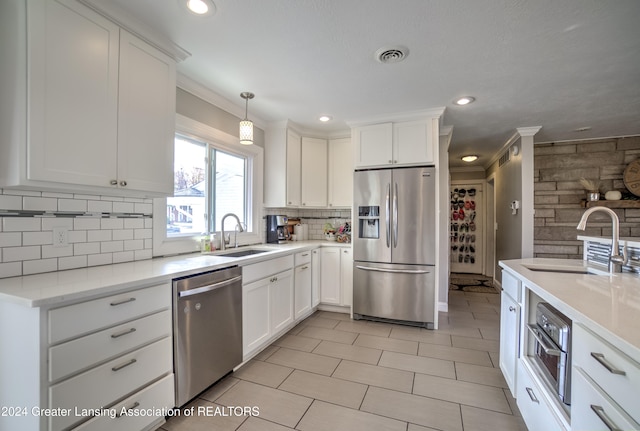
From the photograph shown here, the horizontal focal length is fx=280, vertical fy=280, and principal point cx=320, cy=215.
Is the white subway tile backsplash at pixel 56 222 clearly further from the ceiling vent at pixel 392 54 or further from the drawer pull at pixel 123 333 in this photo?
the ceiling vent at pixel 392 54

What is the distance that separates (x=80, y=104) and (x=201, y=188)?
1.32 m

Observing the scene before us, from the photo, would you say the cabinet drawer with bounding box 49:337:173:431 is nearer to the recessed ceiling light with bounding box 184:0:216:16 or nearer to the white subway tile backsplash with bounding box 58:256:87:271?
the white subway tile backsplash with bounding box 58:256:87:271

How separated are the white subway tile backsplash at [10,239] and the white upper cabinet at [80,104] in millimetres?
299

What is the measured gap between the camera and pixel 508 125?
3.61m

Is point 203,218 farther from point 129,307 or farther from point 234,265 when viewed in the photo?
point 129,307

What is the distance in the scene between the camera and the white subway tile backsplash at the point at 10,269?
144cm

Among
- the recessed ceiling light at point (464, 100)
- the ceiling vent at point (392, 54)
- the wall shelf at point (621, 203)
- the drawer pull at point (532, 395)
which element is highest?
the recessed ceiling light at point (464, 100)

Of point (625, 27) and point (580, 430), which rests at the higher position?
point (625, 27)

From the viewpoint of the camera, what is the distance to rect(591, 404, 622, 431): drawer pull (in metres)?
0.80

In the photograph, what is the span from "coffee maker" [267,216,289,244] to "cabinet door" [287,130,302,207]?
0.27 metres

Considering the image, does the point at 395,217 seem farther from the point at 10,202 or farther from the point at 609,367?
the point at 10,202

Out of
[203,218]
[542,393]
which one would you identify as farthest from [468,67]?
[203,218]

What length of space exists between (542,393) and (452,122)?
3000 mm

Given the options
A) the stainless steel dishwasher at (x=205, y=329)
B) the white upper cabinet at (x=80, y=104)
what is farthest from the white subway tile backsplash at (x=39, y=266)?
the stainless steel dishwasher at (x=205, y=329)
